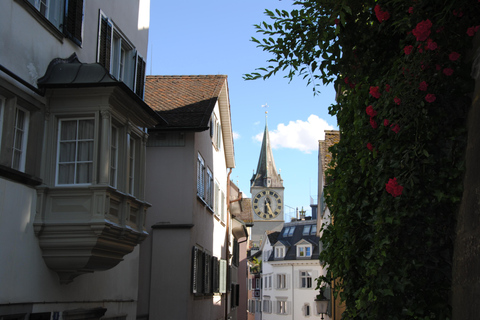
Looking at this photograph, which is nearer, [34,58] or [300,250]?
[34,58]

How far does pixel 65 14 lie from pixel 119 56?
3122 millimetres

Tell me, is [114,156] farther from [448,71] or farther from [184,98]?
[184,98]

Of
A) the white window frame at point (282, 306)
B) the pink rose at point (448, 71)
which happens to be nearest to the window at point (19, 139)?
the pink rose at point (448, 71)

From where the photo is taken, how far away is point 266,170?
147625 mm

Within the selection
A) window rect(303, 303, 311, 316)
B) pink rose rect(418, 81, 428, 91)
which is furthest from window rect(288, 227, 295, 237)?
pink rose rect(418, 81, 428, 91)

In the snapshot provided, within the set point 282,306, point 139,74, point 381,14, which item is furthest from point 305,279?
point 381,14

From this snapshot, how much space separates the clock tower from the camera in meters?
147

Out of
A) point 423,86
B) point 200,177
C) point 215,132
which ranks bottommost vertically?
point 423,86

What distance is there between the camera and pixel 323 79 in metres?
7.85

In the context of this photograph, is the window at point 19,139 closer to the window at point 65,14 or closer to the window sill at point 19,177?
the window sill at point 19,177

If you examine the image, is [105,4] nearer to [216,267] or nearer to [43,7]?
[43,7]

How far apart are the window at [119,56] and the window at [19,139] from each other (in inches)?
121

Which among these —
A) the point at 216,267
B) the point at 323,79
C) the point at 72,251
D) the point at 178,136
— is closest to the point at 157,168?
the point at 178,136

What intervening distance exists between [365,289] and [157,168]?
1298 cm
